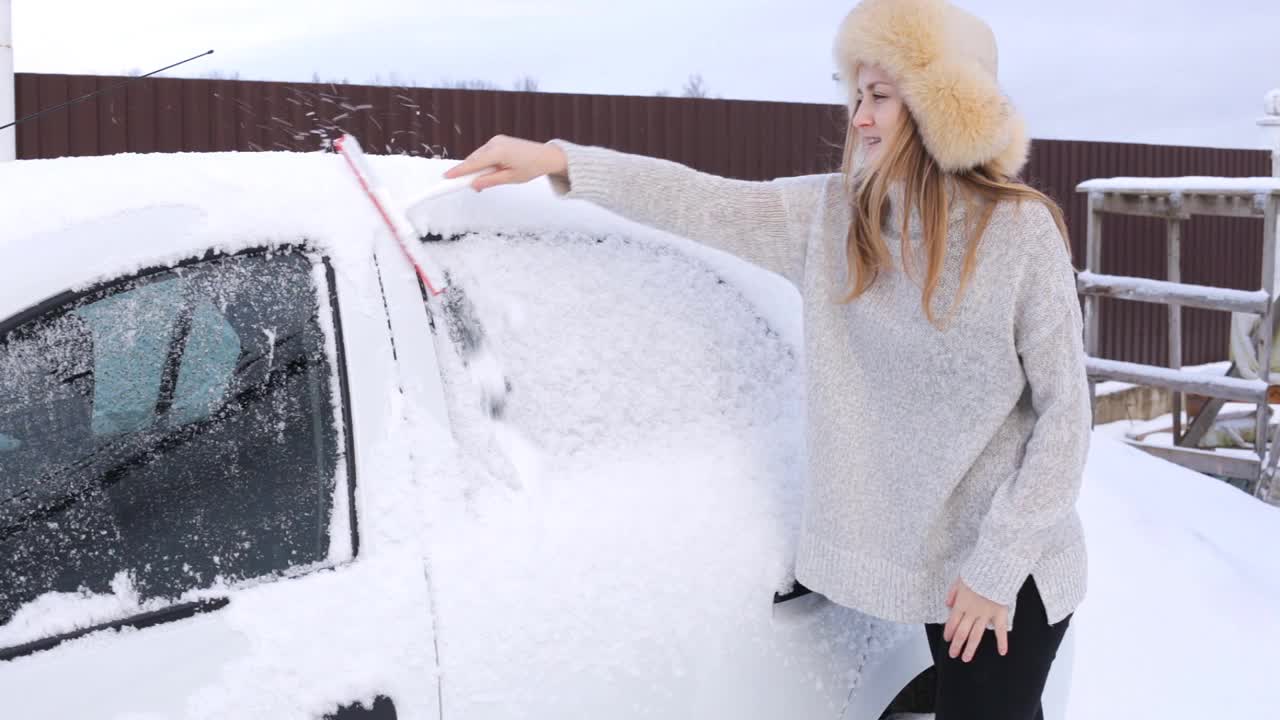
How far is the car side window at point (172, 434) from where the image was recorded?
164cm

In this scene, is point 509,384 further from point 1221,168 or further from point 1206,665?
point 1221,168

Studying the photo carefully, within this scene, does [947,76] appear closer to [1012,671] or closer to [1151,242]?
[1012,671]

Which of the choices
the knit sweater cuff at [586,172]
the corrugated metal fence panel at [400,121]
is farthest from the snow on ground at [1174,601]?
the corrugated metal fence panel at [400,121]

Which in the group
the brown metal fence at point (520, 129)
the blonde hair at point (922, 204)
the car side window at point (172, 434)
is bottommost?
the car side window at point (172, 434)

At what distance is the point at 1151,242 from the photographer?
16.2 metres

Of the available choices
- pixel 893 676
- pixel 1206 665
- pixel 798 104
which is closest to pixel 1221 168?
pixel 798 104

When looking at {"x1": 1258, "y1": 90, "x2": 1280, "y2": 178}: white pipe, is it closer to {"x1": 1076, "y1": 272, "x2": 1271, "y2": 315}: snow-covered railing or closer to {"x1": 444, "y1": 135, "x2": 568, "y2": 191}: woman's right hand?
{"x1": 1076, "y1": 272, "x2": 1271, "y2": 315}: snow-covered railing

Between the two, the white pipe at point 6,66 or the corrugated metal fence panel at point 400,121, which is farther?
the corrugated metal fence panel at point 400,121

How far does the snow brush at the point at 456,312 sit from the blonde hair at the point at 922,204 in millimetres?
583

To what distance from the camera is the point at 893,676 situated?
2250 mm

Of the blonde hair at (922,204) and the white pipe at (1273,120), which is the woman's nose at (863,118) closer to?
the blonde hair at (922,204)

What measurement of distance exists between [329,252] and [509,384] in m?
0.33

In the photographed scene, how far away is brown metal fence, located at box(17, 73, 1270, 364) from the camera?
28.6 feet

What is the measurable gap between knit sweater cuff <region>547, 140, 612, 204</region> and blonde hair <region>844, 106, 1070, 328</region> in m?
0.42
